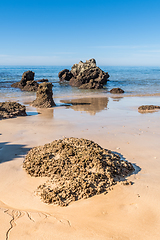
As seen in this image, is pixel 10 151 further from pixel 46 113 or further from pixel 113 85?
pixel 113 85

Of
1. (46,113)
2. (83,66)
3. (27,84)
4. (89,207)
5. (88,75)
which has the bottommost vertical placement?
(89,207)

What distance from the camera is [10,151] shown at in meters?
5.31

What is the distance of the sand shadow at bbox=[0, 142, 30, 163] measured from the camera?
495 centimetres

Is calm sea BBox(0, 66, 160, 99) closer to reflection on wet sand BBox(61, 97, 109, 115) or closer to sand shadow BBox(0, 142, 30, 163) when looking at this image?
reflection on wet sand BBox(61, 97, 109, 115)

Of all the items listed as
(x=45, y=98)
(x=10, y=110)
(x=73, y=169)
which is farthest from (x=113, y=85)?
(x=73, y=169)

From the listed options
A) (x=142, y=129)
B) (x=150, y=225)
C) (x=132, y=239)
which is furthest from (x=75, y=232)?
(x=142, y=129)

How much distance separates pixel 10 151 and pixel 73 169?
7.42 ft

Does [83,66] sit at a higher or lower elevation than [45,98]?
higher

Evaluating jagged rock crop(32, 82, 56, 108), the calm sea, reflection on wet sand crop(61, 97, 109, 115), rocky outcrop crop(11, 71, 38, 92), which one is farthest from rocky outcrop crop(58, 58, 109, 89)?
jagged rock crop(32, 82, 56, 108)

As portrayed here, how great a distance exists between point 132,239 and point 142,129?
5218 millimetres

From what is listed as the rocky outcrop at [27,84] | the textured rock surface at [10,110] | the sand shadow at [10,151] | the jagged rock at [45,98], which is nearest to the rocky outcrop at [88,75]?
the rocky outcrop at [27,84]

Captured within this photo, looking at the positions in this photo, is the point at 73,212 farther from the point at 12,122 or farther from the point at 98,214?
the point at 12,122

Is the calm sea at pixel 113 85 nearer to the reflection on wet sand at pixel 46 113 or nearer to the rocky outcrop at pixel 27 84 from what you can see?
the rocky outcrop at pixel 27 84

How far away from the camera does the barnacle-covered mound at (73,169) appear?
3.42 m
